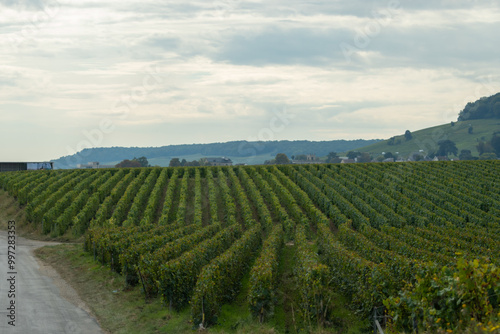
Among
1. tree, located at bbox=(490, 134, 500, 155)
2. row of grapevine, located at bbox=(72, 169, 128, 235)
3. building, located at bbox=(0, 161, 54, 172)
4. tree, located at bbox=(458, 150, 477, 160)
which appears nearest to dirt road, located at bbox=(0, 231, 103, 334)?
row of grapevine, located at bbox=(72, 169, 128, 235)

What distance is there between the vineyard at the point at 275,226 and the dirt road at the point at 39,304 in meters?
3.08

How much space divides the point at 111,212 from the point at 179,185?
13736mm

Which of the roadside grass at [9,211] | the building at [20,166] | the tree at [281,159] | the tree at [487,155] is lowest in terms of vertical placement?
the roadside grass at [9,211]

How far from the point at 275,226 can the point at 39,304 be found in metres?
18.9

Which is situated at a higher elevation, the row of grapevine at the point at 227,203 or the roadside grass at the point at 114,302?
the row of grapevine at the point at 227,203

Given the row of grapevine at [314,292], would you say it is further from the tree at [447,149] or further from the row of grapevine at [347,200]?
the tree at [447,149]

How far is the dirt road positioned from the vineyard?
3.08 metres

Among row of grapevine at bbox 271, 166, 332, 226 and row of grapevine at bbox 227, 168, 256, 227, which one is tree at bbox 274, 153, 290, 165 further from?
row of grapevine at bbox 271, 166, 332, 226

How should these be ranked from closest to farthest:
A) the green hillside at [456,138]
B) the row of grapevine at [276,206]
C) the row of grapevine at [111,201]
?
the row of grapevine at [276,206] < the row of grapevine at [111,201] < the green hillside at [456,138]

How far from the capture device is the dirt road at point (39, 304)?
17516 millimetres

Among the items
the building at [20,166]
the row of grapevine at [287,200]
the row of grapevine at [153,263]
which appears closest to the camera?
the row of grapevine at [153,263]

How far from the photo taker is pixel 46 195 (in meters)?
49.7

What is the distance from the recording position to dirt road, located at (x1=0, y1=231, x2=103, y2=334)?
17.5m

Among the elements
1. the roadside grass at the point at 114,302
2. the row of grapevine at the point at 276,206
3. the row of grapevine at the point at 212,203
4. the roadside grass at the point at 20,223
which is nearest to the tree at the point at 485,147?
the row of grapevine at the point at 276,206
